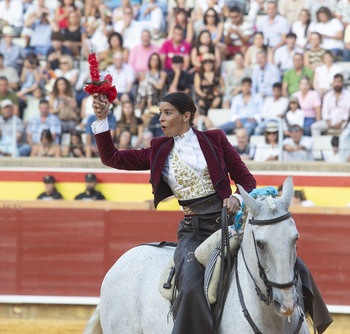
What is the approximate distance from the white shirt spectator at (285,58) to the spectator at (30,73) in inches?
130

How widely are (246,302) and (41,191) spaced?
252 inches

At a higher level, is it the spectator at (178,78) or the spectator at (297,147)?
the spectator at (178,78)

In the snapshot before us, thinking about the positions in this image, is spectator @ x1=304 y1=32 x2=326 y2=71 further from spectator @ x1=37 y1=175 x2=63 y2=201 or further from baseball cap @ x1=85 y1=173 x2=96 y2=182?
spectator @ x1=37 y1=175 x2=63 y2=201

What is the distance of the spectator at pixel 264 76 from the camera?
9.20 metres

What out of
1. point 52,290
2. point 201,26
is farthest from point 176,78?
point 52,290

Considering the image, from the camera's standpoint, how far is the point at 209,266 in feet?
11.6

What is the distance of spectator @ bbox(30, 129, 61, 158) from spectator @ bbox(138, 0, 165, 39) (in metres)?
2.17

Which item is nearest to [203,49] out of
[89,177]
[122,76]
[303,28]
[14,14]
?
[122,76]

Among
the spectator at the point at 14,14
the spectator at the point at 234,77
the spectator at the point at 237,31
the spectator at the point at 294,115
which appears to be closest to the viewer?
the spectator at the point at 294,115

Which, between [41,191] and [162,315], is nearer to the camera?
[162,315]

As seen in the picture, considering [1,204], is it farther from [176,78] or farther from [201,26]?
[201,26]

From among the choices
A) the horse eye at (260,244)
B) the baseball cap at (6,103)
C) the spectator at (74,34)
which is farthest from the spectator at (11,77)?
the horse eye at (260,244)

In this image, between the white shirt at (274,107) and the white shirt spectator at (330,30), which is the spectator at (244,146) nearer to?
the white shirt at (274,107)

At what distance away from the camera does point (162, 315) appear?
3.74m
